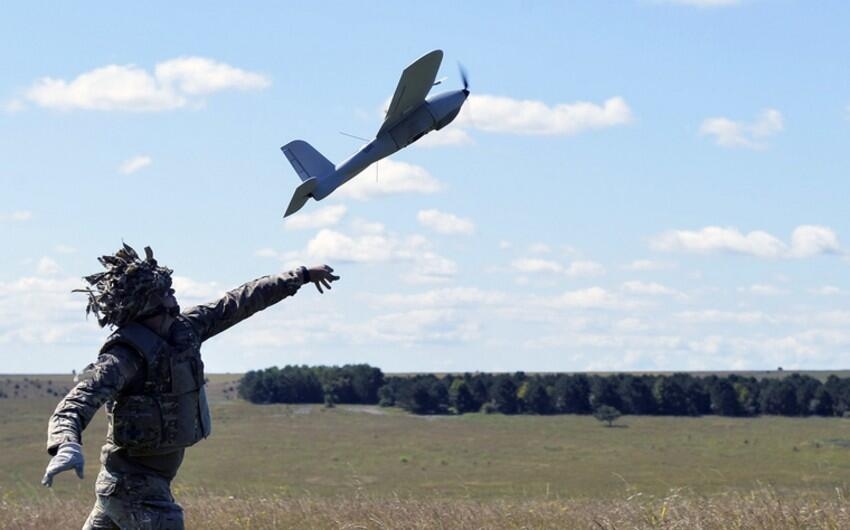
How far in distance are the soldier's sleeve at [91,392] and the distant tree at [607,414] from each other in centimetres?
11363

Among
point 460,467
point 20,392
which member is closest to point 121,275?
point 460,467

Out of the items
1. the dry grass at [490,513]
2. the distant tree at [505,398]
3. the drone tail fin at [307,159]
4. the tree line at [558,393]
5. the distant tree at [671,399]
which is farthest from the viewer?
the distant tree at [505,398]

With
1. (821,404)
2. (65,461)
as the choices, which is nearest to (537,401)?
(821,404)

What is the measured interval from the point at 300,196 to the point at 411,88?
2.47m

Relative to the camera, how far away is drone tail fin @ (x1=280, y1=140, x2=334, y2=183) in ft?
75.1

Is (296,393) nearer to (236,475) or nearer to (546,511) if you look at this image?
(236,475)

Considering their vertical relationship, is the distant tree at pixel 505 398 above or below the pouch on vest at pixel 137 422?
above

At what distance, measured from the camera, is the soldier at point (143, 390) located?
7266 mm

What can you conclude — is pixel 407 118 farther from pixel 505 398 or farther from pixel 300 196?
pixel 505 398

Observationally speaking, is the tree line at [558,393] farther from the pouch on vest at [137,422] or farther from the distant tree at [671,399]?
the pouch on vest at [137,422]

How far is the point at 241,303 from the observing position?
7996 mm

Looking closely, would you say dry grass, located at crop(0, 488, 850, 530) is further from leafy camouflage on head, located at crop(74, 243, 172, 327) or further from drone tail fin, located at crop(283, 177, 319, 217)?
drone tail fin, located at crop(283, 177, 319, 217)

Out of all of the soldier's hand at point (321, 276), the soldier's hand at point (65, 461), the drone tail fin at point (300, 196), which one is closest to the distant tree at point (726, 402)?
the drone tail fin at point (300, 196)

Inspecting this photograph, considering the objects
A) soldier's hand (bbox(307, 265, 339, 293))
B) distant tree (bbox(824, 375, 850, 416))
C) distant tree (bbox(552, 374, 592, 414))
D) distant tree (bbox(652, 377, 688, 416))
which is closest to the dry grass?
soldier's hand (bbox(307, 265, 339, 293))
